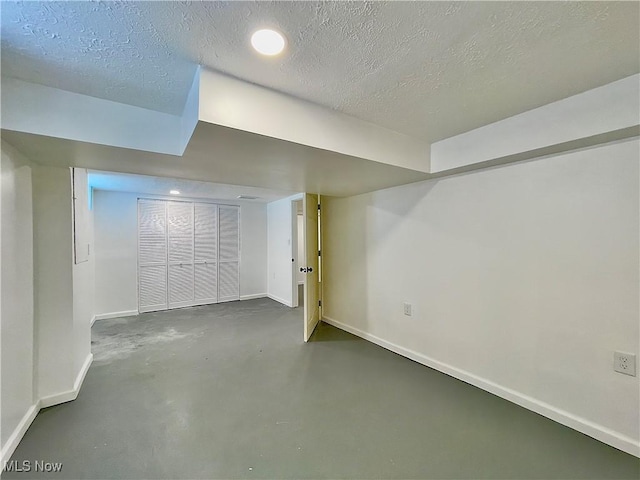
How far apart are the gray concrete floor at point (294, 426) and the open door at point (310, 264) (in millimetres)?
660

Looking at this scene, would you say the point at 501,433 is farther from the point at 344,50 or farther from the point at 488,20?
the point at 344,50

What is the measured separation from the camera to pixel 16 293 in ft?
5.86

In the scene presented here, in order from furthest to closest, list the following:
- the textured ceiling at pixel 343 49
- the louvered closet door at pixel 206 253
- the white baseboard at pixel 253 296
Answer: the white baseboard at pixel 253 296
the louvered closet door at pixel 206 253
the textured ceiling at pixel 343 49

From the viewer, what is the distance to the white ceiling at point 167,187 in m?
3.59

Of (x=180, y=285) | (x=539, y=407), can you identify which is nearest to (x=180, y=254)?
(x=180, y=285)

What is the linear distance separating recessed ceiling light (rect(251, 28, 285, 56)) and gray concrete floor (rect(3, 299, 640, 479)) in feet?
6.94

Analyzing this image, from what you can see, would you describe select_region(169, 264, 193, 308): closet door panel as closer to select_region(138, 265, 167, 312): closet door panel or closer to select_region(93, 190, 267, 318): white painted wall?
select_region(138, 265, 167, 312): closet door panel

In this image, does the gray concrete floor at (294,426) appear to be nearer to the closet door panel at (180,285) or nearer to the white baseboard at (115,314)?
the white baseboard at (115,314)

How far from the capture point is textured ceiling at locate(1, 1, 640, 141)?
105 centimetres

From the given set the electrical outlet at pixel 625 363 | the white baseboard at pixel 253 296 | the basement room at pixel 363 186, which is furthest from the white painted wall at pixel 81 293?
the electrical outlet at pixel 625 363

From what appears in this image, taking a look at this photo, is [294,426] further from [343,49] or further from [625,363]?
[343,49]

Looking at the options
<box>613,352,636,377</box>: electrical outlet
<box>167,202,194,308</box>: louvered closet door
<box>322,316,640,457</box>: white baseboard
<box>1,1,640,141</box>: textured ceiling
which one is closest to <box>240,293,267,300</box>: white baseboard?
<box>167,202,194,308</box>: louvered closet door
